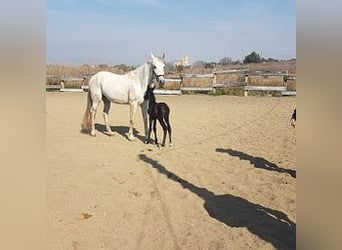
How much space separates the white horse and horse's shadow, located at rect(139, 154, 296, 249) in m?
3.44

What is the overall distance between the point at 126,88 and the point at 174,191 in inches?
149

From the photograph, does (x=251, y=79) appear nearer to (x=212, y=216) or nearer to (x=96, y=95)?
(x=96, y=95)

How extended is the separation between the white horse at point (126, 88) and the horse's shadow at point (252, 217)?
3442 millimetres

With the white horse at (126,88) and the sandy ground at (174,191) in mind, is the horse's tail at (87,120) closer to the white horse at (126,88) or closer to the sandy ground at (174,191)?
the white horse at (126,88)

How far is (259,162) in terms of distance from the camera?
540cm

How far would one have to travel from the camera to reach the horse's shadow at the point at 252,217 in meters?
2.81

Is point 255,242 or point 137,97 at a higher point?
point 137,97

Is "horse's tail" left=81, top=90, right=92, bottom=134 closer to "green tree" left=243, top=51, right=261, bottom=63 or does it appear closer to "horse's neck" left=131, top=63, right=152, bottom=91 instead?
"horse's neck" left=131, top=63, right=152, bottom=91

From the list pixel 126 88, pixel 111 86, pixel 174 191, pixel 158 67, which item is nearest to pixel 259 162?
pixel 174 191

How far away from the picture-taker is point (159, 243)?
2.80 meters

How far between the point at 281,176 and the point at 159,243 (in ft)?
7.68
